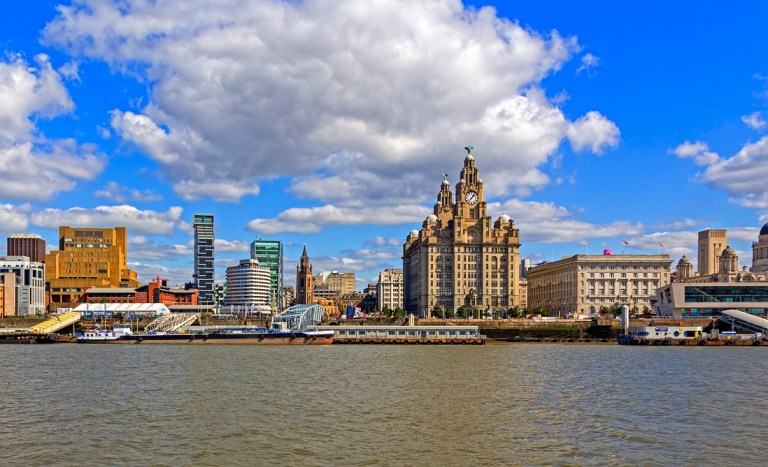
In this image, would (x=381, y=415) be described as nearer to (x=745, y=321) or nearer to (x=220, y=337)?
(x=220, y=337)

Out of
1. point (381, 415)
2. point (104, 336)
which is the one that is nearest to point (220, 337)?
point (104, 336)

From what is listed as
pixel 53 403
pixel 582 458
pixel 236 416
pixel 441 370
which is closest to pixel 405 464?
pixel 582 458

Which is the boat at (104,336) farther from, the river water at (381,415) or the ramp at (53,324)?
the river water at (381,415)

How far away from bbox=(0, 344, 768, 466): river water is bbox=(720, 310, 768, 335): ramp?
292 ft

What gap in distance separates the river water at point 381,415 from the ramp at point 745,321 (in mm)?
88856

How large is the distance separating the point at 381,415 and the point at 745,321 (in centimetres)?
15151

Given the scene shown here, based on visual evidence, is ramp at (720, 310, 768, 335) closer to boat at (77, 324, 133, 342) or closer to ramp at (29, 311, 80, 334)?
boat at (77, 324, 133, 342)

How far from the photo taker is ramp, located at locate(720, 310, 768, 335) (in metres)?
171

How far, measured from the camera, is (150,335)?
544 feet

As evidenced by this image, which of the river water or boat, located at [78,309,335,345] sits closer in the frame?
the river water

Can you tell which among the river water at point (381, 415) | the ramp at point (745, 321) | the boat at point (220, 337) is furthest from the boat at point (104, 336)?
the ramp at point (745, 321)

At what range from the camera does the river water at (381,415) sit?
Answer: 1587 inches

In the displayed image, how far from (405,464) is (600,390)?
35575 millimetres

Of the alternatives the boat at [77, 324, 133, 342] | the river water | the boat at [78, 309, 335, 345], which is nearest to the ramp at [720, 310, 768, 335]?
the river water
